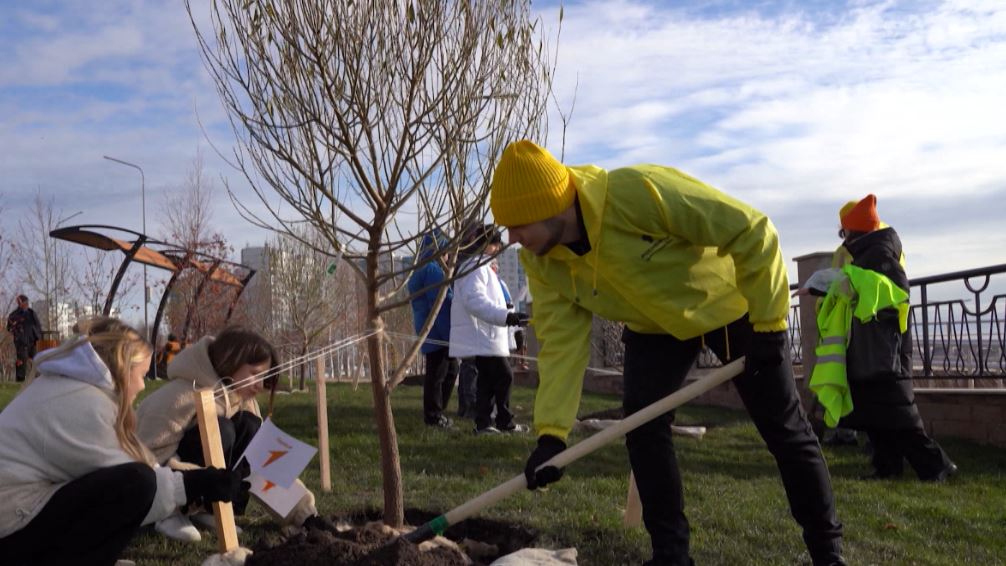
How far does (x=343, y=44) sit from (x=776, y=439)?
228 cm

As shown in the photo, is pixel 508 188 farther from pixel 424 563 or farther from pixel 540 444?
pixel 424 563

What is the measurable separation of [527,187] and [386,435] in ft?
5.15

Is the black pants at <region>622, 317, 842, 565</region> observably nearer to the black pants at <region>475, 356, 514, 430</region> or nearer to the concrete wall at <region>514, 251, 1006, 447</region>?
the black pants at <region>475, 356, 514, 430</region>

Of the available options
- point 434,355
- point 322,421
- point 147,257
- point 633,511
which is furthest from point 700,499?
point 147,257

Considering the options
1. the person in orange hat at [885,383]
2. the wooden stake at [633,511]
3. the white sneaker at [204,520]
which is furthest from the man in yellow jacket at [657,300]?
the person in orange hat at [885,383]

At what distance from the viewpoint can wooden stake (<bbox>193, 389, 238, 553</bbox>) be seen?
378 cm

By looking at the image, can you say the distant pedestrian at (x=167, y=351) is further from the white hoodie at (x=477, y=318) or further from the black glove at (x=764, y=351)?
the black glove at (x=764, y=351)

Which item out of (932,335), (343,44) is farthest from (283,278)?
(343,44)

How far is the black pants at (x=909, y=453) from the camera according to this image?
636cm

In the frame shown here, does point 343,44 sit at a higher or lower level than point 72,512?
higher

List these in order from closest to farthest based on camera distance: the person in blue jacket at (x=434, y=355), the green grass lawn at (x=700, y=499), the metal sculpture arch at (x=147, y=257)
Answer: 1. the green grass lawn at (x=700, y=499)
2. the person in blue jacket at (x=434, y=355)
3. the metal sculpture arch at (x=147, y=257)

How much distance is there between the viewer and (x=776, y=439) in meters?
3.54

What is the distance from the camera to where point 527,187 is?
3.25m

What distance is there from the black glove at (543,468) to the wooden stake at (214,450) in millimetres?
1267
